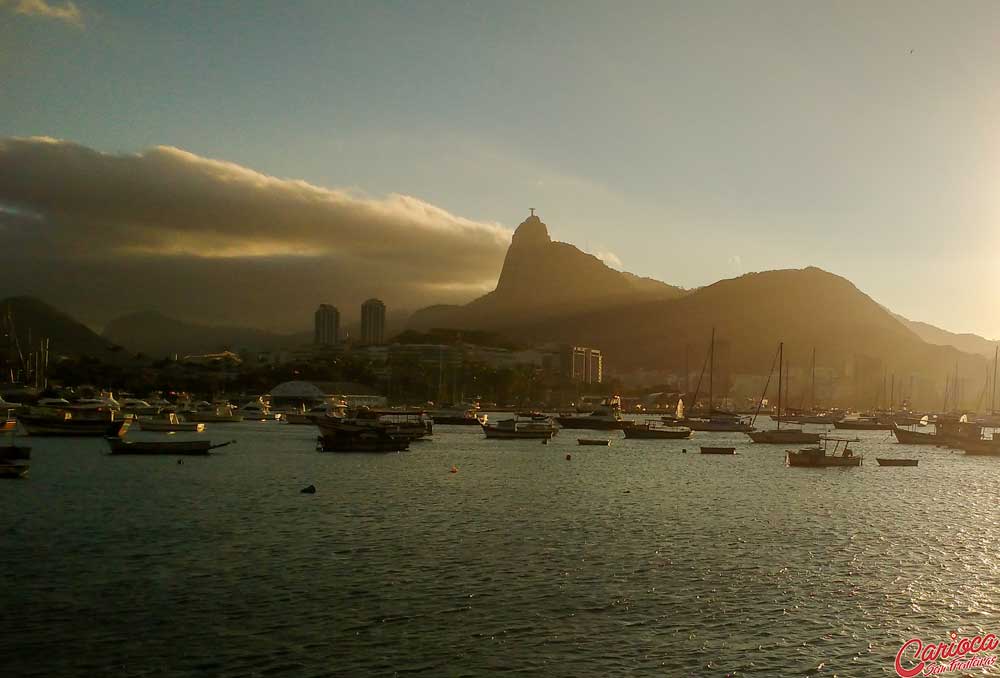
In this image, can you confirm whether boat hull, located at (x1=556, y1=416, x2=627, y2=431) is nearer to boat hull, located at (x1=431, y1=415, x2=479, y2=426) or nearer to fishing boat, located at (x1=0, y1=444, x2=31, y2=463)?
boat hull, located at (x1=431, y1=415, x2=479, y2=426)

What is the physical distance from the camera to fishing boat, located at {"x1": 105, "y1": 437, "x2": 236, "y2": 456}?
78.6 meters

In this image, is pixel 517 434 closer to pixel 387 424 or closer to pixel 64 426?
pixel 387 424

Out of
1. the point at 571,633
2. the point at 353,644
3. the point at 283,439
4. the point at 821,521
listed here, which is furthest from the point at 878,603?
the point at 283,439

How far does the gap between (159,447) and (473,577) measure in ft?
187

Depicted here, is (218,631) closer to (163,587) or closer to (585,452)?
(163,587)

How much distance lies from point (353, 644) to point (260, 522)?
2005cm

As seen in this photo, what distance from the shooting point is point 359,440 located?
89875 mm

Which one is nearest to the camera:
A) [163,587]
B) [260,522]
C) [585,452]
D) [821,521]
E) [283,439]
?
[163,587]

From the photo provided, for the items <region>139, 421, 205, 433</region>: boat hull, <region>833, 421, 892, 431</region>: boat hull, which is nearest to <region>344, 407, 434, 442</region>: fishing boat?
<region>139, 421, 205, 433</region>: boat hull

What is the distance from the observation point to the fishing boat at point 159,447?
78625 mm

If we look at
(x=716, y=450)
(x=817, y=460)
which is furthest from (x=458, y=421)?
(x=817, y=460)

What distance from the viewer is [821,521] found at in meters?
47.0

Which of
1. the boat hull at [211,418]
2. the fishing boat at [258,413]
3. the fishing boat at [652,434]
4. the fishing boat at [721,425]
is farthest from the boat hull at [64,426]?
the fishing boat at [721,425]

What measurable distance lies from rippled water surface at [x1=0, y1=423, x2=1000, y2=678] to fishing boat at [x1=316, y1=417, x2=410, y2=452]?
2701cm
